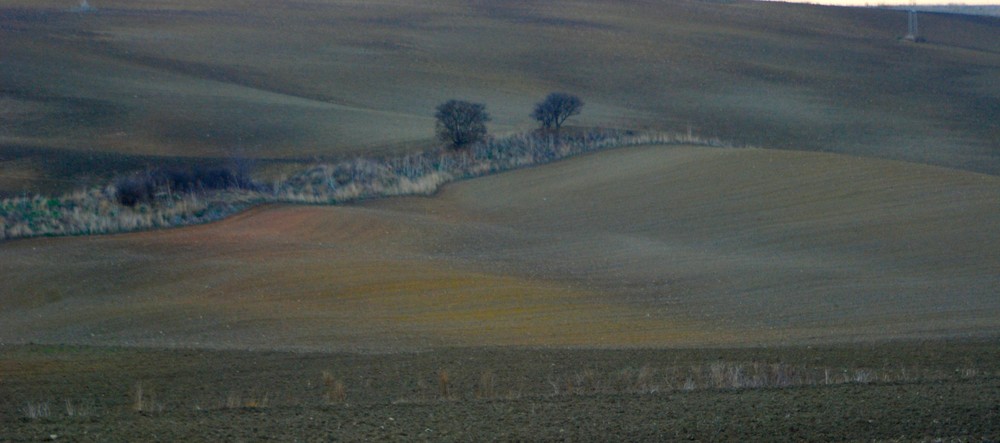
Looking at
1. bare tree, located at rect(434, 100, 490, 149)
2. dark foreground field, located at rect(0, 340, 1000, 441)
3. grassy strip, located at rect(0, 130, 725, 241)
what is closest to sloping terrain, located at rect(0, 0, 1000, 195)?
bare tree, located at rect(434, 100, 490, 149)

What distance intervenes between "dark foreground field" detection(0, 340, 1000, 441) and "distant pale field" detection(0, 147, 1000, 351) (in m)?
1.22

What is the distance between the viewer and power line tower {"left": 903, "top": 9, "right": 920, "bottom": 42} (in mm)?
75812

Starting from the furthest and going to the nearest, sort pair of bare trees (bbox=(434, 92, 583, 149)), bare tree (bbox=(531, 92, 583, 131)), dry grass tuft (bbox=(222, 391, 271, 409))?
bare tree (bbox=(531, 92, 583, 131)), pair of bare trees (bbox=(434, 92, 583, 149)), dry grass tuft (bbox=(222, 391, 271, 409))

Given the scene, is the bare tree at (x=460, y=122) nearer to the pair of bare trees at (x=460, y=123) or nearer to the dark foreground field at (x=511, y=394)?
the pair of bare trees at (x=460, y=123)

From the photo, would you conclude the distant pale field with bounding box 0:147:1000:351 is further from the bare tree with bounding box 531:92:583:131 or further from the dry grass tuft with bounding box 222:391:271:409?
the bare tree with bounding box 531:92:583:131

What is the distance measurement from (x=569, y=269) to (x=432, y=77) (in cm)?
3620

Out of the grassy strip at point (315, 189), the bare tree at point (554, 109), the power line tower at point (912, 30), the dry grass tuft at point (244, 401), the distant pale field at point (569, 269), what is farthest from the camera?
the power line tower at point (912, 30)

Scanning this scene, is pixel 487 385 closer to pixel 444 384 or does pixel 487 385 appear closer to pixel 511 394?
pixel 444 384

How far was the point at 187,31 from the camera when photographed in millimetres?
62938

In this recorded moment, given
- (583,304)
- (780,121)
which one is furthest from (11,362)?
(780,121)

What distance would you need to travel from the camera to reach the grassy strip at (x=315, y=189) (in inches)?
993

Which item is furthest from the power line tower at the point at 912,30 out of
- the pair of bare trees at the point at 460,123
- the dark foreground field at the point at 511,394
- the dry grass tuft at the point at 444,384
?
the dry grass tuft at the point at 444,384

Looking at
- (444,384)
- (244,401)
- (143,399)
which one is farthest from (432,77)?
(244,401)

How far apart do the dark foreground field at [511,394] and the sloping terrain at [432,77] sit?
79.1ft
